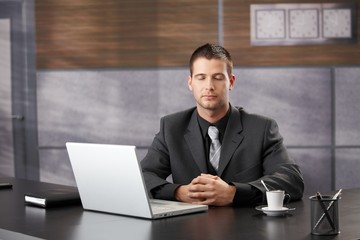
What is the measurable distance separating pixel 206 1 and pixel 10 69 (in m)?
1.76

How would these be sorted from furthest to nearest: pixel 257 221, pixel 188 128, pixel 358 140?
pixel 358 140, pixel 188 128, pixel 257 221

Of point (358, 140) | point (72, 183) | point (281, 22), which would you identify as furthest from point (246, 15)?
point (72, 183)

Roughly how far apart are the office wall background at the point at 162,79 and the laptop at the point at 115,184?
10.2 ft

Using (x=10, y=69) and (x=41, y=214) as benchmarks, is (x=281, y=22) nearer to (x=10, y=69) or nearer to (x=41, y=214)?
(x=10, y=69)

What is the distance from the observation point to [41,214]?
2.71 metres

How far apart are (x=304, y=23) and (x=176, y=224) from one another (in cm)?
359

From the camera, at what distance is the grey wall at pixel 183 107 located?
5.70 meters

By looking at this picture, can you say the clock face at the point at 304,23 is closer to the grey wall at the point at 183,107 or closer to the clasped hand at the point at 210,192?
the grey wall at the point at 183,107

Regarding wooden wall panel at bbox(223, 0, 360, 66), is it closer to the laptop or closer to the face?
the face

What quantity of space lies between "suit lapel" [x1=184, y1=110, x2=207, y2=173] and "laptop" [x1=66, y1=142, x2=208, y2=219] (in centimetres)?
52

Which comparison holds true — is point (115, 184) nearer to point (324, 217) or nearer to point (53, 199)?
point (53, 199)

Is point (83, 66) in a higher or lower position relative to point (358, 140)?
higher

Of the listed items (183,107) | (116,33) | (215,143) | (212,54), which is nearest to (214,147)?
(215,143)

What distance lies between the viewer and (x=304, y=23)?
5.67 m
